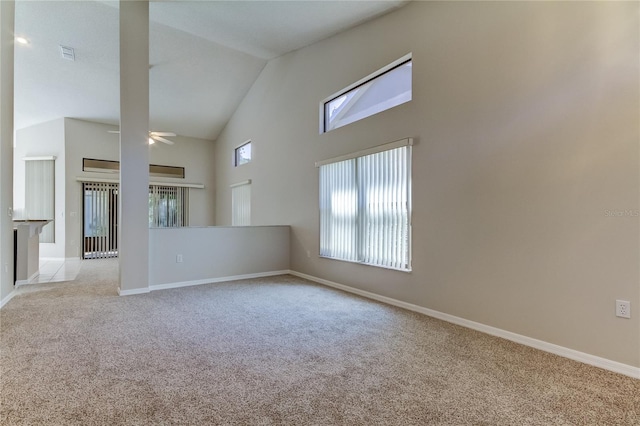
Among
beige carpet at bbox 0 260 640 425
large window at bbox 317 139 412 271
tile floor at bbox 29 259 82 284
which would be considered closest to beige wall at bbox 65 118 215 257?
tile floor at bbox 29 259 82 284

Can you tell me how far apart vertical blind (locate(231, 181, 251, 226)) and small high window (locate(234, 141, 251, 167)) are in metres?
0.62

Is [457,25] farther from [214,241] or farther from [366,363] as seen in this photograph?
[214,241]

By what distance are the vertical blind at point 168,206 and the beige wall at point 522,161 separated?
692 centimetres

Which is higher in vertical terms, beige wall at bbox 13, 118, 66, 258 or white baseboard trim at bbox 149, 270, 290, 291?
beige wall at bbox 13, 118, 66, 258

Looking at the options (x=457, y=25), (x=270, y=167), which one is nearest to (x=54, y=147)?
(x=270, y=167)

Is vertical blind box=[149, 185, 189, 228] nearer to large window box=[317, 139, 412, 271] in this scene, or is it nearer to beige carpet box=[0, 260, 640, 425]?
beige carpet box=[0, 260, 640, 425]

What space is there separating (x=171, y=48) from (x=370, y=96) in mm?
4018

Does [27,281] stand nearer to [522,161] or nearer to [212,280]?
[212,280]

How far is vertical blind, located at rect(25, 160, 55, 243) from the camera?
773cm

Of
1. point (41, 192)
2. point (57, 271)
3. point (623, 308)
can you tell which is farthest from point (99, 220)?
point (623, 308)

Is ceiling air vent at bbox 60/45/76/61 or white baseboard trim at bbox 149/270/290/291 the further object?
ceiling air vent at bbox 60/45/76/61

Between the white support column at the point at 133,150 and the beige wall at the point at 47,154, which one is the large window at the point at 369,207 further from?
the beige wall at the point at 47,154

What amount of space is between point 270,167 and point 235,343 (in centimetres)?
442

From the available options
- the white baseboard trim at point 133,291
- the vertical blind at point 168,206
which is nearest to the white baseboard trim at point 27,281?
the white baseboard trim at point 133,291
